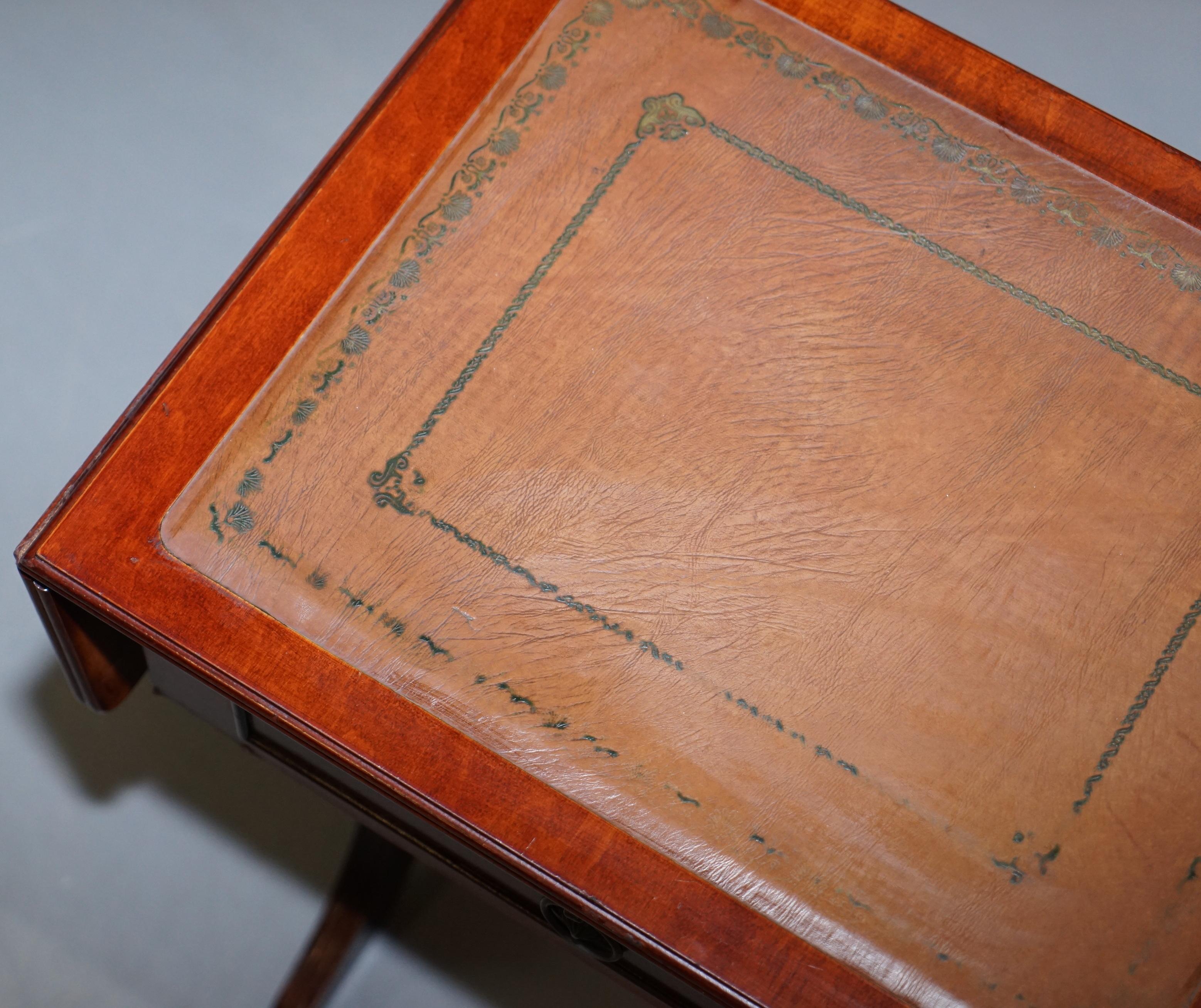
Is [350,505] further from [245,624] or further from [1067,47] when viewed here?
[1067,47]

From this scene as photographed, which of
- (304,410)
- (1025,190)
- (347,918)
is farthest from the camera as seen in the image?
(347,918)

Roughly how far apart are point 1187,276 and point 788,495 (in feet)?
1.41

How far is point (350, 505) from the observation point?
104 centimetres

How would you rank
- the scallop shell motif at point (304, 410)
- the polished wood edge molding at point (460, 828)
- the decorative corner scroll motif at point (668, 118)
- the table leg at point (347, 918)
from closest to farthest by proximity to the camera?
1. the polished wood edge molding at point (460, 828)
2. the scallop shell motif at point (304, 410)
3. the decorative corner scroll motif at point (668, 118)
4. the table leg at point (347, 918)

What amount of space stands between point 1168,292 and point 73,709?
1.40 m

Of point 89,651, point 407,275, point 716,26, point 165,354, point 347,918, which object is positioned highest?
point 716,26

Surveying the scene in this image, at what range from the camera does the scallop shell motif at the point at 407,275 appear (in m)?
1.10

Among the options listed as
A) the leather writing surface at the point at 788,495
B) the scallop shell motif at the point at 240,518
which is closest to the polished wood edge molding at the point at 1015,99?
the leather writing surface at the point at 788,495

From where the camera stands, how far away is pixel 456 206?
3.67 ft

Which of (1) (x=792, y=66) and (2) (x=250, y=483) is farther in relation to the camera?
(1) (x=792, y=66)

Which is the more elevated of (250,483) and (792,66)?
(792,66)

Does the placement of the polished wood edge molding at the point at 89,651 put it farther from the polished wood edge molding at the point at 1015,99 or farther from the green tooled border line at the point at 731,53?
Answer: the polished wood edge molding at the point at 1015,99

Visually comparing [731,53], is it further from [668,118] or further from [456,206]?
[456,206]

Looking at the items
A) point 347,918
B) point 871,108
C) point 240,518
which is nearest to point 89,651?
point 240,518
